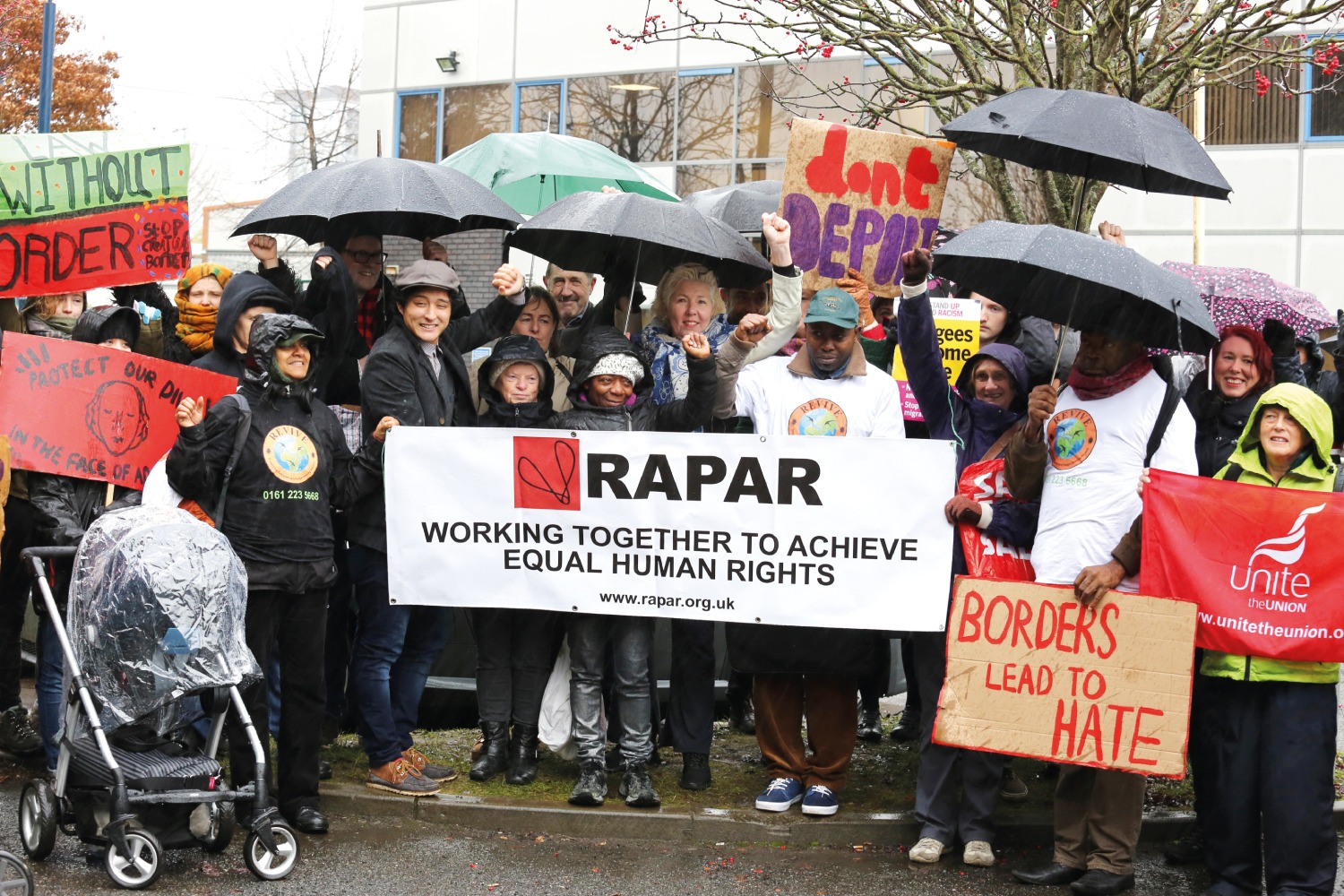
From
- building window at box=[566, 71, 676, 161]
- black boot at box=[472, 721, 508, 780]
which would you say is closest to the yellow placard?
black boot at box=[472, 721, 508, 780]

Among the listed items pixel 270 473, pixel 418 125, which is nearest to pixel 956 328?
pixel 270 473

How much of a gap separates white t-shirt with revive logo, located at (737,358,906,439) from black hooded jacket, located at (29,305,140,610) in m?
2.77

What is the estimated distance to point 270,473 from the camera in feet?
19.2

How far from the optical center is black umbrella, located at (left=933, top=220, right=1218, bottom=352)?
5.21 m

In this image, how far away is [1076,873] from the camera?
570cm

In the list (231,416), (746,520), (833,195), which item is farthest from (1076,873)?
(231,416)

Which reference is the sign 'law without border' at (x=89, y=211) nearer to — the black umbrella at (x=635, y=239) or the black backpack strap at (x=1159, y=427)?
the black umbrella at (x=635, y=239)

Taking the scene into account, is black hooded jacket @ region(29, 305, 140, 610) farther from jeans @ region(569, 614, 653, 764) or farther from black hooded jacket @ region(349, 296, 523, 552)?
jeans @ region(569, 614, 653, 764)

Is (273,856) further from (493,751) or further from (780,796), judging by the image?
(780,796)

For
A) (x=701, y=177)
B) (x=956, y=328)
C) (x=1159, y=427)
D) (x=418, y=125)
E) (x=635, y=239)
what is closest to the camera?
(x=1159, y=427)

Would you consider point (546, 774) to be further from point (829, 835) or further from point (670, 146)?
point (670, 146)

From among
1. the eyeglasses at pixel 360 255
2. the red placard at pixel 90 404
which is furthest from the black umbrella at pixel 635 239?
the red placard at pixel 90 404

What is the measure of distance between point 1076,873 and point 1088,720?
634 millimetres

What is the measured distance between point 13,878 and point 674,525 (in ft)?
9.40
